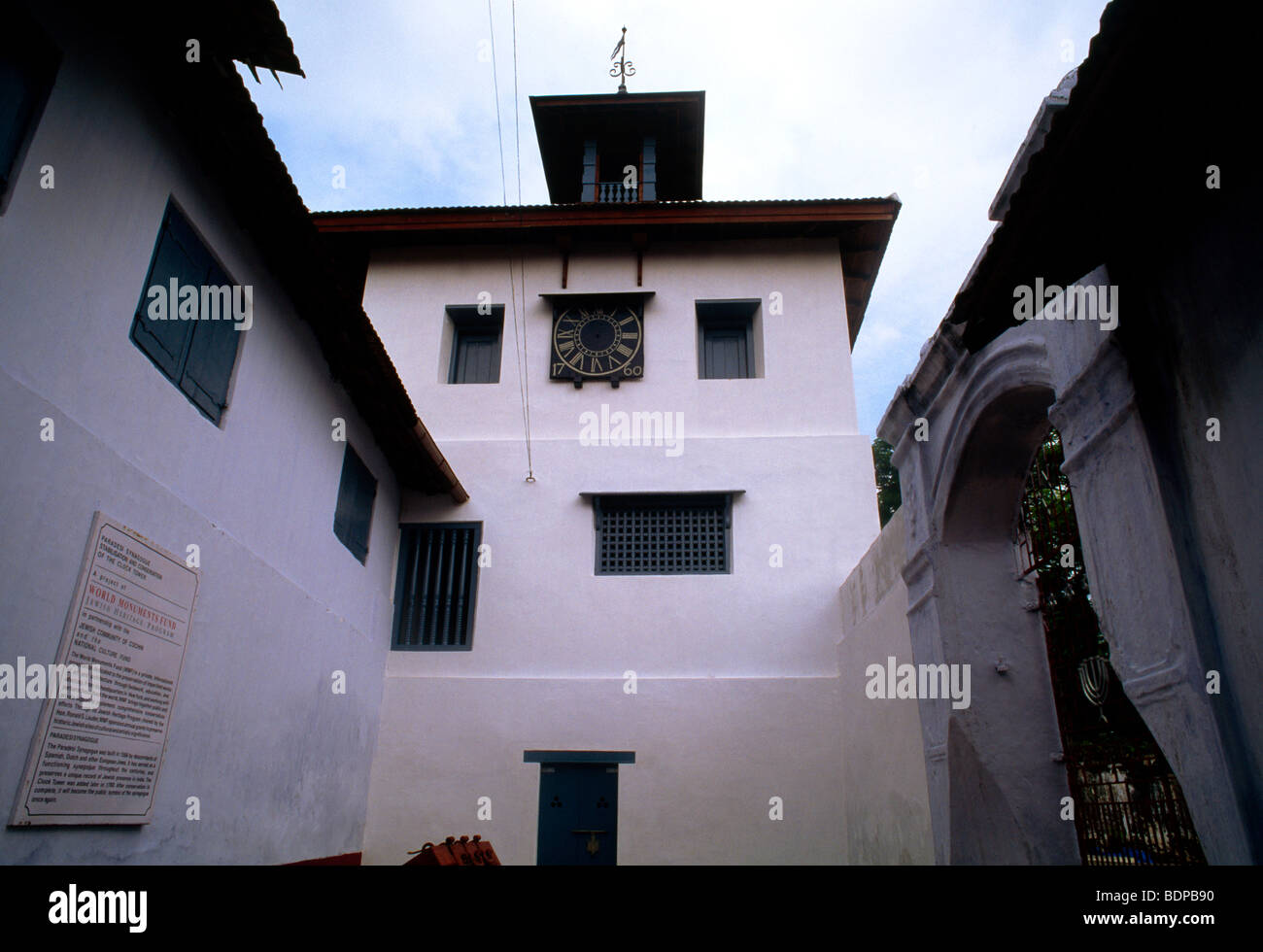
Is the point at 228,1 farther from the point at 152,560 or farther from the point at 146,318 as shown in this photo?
the point at 152,560

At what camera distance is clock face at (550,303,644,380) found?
9977mm

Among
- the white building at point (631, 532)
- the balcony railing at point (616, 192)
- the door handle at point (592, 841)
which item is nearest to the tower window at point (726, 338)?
the white building at point (631, 532)

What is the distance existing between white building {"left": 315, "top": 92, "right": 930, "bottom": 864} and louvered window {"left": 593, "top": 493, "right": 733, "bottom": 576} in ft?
0.08

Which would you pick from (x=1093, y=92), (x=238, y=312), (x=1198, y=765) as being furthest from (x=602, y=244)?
(x=1198, y=765)

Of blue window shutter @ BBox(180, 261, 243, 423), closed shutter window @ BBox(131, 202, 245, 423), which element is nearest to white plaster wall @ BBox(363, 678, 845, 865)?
blue window shutter @ BBox(180, 261, 243, 423)

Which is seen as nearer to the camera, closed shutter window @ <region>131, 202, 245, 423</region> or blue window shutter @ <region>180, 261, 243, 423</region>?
closed shutter window @ <region>131, 202, 245, 423</region>

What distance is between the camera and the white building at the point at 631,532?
811 cm

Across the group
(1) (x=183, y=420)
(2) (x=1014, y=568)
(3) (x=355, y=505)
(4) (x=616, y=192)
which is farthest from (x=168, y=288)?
(4) (x=616, y=192)

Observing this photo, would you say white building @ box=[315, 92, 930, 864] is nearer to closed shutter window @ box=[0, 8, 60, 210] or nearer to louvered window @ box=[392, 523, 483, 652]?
louvered window @ box=[392, 523, 483, 652]

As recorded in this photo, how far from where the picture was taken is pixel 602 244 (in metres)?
10.7

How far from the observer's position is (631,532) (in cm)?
928

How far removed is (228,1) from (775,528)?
6589mm

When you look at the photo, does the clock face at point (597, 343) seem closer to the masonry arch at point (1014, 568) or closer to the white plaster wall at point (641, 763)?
the white plaster wall at point (641, 763)

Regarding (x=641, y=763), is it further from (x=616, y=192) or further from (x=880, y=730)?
(x=616, y=192)
